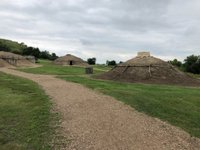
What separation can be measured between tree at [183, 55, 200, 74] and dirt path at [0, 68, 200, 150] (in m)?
35.8

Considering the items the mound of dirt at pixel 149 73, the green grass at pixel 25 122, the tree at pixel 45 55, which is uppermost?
the tree at pixel 45 55

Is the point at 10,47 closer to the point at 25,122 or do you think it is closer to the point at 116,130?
the point at 25,122

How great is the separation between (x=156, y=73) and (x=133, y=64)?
2.89 metres

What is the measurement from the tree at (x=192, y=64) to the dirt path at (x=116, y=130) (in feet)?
118

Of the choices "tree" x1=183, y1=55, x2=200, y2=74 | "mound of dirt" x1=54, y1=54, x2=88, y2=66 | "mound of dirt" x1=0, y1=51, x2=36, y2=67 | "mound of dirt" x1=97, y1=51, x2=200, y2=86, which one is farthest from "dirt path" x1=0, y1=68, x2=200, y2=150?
"mound of dirt" x1=54, y1=54, x2=88, y2=66

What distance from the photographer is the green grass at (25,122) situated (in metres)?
6.97

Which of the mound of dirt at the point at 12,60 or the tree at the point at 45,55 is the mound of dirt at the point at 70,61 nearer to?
the mound of dirt at the point at 12,60

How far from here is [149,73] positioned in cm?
2580

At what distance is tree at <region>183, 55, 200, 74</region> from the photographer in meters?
44.0

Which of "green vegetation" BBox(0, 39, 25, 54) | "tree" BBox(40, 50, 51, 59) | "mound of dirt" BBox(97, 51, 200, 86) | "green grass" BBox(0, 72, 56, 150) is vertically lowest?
"green grass" BBox(0, 72, 56, 150)

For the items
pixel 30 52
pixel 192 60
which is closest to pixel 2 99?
pixel 192 60

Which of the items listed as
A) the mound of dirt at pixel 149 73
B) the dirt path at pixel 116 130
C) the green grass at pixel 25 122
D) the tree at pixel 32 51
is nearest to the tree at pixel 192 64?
the mound of dirt at pixel 149 73

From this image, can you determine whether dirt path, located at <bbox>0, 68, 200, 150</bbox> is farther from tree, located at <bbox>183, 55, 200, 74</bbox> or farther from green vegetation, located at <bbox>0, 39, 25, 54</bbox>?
green vegetation, located at <bbox>0, 39, 25, 54</bbox>

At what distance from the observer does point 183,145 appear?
7.12 metres
